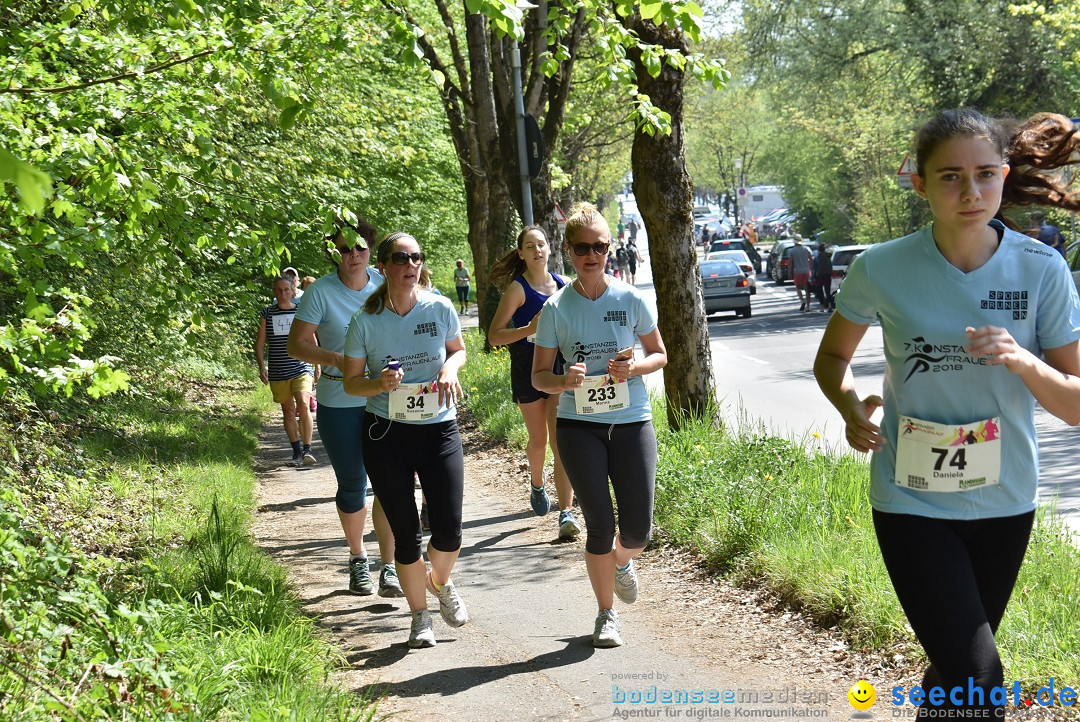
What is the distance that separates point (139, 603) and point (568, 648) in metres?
2.02

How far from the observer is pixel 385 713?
5.08 m

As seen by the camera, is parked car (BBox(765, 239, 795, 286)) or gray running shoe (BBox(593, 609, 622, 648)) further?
parked car (BBox(765, 239, 795, 286))

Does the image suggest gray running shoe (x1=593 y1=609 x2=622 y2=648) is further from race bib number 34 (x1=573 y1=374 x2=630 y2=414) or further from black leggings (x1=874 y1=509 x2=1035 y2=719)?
black leggings (x1=874 y1=509 x2=1035 y2=719)

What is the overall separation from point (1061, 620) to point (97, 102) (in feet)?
17.7

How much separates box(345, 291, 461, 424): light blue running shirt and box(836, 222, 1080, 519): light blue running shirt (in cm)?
291

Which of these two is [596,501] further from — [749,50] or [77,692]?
[749,50]

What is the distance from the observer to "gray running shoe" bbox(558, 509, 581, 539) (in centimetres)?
821

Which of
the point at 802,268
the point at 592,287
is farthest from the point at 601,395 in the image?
the point at 802,268

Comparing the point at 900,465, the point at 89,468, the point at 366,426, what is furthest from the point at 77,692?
the point at 89,468

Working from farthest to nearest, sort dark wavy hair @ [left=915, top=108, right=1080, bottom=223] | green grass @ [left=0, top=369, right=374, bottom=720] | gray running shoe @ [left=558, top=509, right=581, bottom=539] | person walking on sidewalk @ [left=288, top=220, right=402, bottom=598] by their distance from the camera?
gray running shoe @ [left=558, top=509, right=581, bottom=539]
person walking on sidewalk @ [left=288, top=220, right=402, bottom=598]
green grass @ [left=0, top=369, right=374, bottom=720]
dark wavy hair @ [left=915, top=108, right=1080, bottom=223]

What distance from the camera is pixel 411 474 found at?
19.4 feet

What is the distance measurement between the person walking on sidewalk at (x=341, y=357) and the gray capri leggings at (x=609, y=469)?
1.72 metres

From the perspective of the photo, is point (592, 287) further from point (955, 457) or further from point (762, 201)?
point (762, 201)

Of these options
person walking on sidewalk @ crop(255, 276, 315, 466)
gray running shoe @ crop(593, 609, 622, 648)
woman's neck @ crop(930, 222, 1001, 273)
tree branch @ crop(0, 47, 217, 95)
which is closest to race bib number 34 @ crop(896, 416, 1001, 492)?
woman's neck @ crop(930, 222, 1001, 273)
